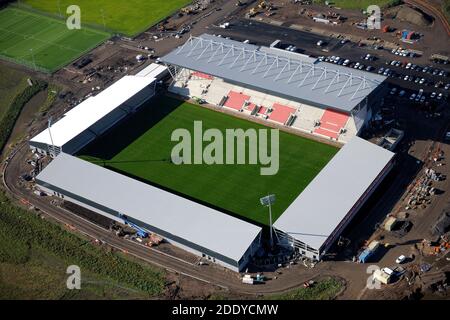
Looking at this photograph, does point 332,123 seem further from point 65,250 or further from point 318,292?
point 65,250

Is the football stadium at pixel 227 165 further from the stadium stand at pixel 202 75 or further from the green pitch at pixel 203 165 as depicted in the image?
the stadium stand at pixel 202 75

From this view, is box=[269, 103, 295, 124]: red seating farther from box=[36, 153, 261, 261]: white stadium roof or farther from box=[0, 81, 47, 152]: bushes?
box=[0, 81, 47, 152]: bushes

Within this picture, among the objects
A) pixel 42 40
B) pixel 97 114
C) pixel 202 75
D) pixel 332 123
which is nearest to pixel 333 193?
pixel 332 123

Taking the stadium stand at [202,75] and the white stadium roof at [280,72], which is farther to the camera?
the stadium stand at [202,75]

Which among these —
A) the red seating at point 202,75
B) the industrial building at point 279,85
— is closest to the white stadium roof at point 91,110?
the industrial building at point 279,85

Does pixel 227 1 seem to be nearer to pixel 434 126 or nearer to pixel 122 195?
pixel 434 126

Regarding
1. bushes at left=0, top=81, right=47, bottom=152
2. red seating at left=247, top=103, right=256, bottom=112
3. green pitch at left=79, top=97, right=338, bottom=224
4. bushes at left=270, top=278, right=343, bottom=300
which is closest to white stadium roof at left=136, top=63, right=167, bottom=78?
green pitch at left=79, top=97, right=338, bottom=224
